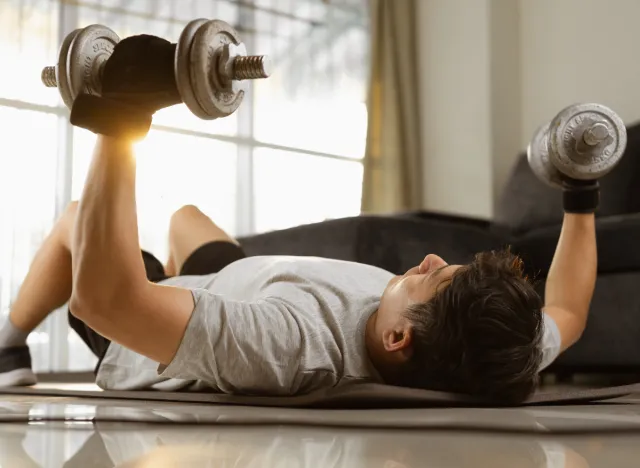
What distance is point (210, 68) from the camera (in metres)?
1.01

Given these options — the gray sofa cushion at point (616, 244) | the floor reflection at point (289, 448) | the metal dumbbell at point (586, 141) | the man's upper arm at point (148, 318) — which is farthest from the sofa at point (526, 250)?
the floor reflection at point (289, 448)

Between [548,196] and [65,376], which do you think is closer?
[65,376]

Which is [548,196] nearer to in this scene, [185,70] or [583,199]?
[583,199]

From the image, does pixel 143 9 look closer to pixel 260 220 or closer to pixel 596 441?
pixel 260 220

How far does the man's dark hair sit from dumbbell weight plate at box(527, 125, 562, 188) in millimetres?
615

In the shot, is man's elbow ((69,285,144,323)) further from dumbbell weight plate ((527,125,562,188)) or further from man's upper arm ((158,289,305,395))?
dumbbell weight plate ((527,125,562,188))

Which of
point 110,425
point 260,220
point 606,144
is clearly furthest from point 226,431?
point 260,220

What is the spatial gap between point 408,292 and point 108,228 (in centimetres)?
47

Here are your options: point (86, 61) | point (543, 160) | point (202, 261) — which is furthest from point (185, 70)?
point (543, 160)

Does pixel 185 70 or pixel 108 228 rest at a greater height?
pixel 185 70

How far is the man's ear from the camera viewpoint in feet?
3.97

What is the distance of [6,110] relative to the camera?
134 inches

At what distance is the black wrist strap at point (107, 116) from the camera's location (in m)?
1.00

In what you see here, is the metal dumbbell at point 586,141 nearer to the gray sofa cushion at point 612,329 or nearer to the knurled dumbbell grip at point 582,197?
the knurled dumbbell grip at point 582,197
